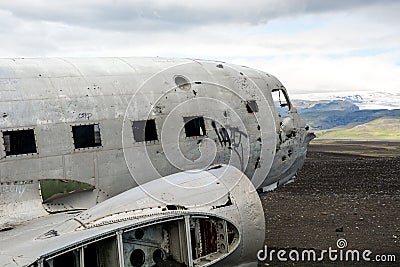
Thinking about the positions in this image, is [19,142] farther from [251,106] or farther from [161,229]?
[251,106]

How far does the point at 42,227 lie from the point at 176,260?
101 inches

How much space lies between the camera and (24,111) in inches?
407

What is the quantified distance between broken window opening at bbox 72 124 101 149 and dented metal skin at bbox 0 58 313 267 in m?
0.03

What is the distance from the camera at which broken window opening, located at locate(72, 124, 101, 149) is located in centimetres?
1081

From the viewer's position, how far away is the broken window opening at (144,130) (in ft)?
38.2

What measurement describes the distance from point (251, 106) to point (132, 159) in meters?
3.91

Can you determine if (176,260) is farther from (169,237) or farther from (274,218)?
(274,218)

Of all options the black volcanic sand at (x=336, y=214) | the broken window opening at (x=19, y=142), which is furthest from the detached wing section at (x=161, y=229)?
the black volcanic sand at (x=336, y=214)

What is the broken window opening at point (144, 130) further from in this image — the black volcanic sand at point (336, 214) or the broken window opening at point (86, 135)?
the black volcanic sand at point (336, 214)

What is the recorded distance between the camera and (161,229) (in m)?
9.38

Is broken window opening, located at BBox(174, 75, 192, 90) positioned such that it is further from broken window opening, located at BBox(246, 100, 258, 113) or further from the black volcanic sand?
the black volcanic sand

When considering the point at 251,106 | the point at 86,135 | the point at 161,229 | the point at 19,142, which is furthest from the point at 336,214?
the point at 19,142

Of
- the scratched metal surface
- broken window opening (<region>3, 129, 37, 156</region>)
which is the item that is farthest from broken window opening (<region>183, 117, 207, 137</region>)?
broken window opening (<region>3, 129, 37, 156</region>)

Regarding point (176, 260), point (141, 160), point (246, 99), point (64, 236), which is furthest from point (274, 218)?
point (64, 236)
